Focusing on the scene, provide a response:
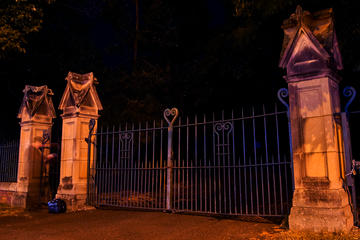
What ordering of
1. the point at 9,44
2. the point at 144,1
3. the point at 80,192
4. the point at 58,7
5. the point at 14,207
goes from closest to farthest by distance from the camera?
1. the point at 80,192
2. the point at 14,207
3. the point at 9,44
4. the point at 58,7
5. the point at 144,1

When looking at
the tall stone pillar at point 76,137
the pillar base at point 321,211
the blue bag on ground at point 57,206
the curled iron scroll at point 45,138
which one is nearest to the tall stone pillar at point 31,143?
the curled iron scroll at point 45,138

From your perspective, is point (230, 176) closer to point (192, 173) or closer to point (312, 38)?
point (192, 173)

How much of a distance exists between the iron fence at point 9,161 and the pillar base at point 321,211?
9022 mm

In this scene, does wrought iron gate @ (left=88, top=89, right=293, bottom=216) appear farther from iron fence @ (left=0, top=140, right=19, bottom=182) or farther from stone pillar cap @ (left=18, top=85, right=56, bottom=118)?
iron fence @ (left=0, top=140, right=19, bottom=182)

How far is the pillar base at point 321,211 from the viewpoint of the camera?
477 centimetres

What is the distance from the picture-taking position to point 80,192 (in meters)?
8.62

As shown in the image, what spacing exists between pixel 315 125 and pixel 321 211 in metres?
1.36

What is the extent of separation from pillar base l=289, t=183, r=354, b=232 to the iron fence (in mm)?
9022

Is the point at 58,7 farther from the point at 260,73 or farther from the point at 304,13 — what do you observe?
the point at 304,13

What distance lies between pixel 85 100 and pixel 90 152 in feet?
4.80

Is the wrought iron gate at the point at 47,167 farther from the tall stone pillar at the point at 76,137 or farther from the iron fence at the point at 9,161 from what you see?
the iron fence at the point at 9,161

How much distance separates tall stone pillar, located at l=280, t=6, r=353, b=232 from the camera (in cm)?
493

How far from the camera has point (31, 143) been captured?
32.2 feet

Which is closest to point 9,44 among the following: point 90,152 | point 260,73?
point 90,152
